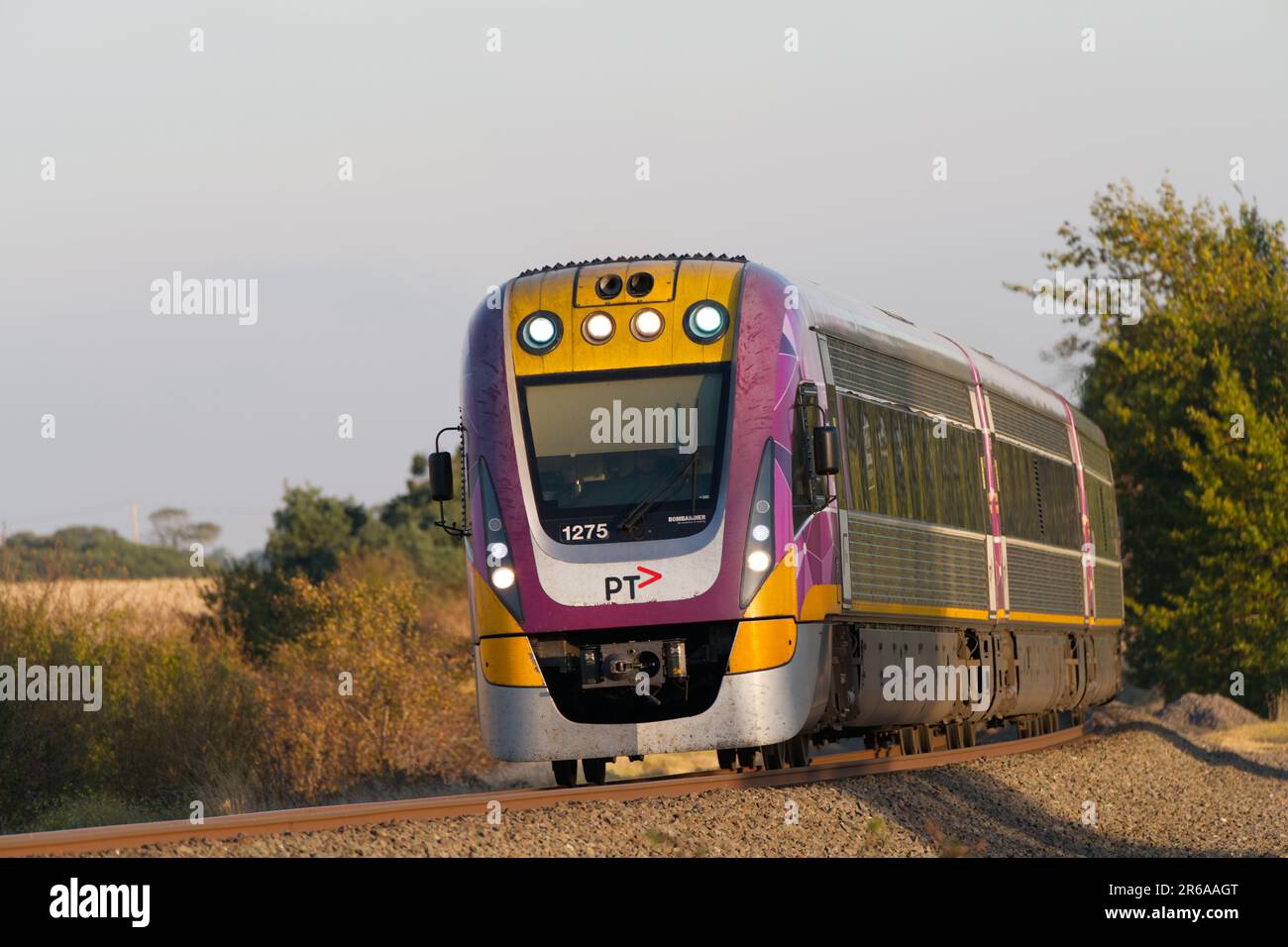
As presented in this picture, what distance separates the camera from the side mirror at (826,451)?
1407cm

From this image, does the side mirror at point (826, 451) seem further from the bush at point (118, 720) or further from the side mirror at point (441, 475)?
the bush at point (118, 720)

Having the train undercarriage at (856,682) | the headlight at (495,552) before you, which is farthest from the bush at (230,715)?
the headlight at (495,552)

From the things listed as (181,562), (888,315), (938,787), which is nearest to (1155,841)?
(938,787)

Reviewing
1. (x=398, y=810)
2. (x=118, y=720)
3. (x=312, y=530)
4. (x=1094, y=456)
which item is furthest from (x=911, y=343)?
(x=312, y=530)

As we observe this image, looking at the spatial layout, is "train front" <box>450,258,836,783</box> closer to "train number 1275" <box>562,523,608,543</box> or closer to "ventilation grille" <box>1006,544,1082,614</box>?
"train number 1275" <box>562,523,608,543</box>

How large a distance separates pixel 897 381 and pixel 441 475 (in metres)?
4.57

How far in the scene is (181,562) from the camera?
109 m

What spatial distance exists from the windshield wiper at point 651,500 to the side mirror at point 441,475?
146 cm

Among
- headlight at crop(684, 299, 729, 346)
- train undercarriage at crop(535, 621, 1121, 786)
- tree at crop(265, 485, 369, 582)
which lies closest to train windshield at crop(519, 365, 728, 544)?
headlight at crop(684, 299, 729, 346)

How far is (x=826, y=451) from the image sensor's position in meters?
14.1

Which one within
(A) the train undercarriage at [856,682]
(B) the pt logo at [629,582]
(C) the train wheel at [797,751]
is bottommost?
(C) the train wheel at [797,751]

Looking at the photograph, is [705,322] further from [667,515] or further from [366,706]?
[366,706]
